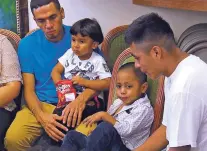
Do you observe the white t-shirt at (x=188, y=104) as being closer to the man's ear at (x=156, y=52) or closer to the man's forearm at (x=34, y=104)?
the man's ear at (x=156, y=52)

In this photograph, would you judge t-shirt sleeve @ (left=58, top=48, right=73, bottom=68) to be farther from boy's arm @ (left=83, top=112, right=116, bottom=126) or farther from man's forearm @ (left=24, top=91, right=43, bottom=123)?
boy's arm @ (left=83, top=112, right=116, bottom=126)

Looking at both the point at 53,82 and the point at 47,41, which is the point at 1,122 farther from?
the point at 47,41

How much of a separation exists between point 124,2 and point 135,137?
1.34 meters

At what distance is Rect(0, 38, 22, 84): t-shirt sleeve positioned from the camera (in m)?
2.16

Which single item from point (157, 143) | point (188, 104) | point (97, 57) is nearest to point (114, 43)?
point (97, 57)

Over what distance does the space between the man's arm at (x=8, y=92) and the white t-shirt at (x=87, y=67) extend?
300mm

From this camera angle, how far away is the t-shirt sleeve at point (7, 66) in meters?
2.16

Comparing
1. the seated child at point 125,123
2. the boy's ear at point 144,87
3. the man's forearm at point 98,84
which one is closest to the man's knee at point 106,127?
the seated child at point 125,123

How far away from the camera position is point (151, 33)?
4.28 ft

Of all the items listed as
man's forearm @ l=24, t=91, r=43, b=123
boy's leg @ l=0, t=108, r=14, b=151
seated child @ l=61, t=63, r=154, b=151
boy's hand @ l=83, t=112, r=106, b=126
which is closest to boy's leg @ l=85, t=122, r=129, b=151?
seated child @ l=61, t=63, r=154, b=151

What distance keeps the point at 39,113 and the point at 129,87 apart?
588 mm

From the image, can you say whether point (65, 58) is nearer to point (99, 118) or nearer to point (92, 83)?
point (92, 83)

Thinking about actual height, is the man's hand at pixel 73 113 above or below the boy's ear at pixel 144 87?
below

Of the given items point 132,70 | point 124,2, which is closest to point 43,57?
point 132,70
